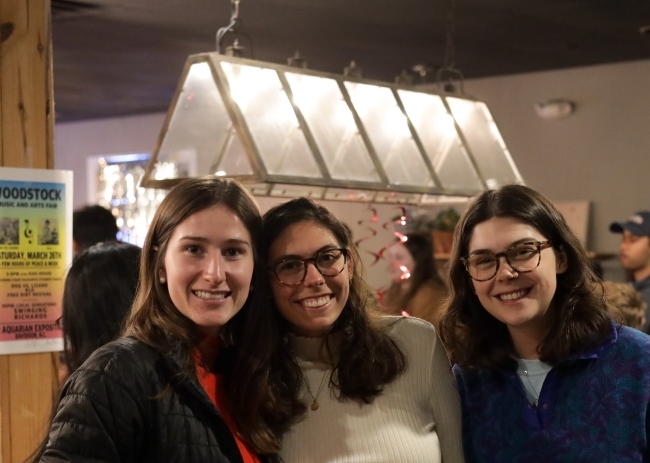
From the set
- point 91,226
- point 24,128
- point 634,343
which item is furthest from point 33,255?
point 634,343

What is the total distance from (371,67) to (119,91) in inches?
89.1

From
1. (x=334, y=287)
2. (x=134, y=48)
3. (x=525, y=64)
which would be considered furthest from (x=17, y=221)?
(x=525, y=64)

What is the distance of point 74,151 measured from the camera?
30.1 ft

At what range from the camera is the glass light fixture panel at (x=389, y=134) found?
335cm

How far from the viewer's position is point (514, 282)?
2.15 m

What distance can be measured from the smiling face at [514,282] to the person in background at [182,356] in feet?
1.78

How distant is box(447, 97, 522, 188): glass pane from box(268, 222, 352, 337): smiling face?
5.07 feet

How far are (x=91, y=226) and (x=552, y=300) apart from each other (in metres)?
2.09

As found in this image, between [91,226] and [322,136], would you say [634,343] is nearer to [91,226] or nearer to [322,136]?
[322,136]

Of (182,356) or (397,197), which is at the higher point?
(397,197)

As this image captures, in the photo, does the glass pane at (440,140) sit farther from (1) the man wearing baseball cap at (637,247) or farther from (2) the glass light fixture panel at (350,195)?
(1) the man wearing baseball cap at (637,247)

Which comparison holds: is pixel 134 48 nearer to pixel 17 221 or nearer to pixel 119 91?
pixel 119 91

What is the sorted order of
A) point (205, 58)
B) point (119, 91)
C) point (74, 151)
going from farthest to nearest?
point (74, 151) → point (119, 91) → point (205, 58)

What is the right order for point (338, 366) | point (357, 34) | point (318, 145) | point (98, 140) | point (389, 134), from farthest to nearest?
point (98, 140) → point (357, 34) → point (389, 134) → point (318, 145) → point (338, 366)
